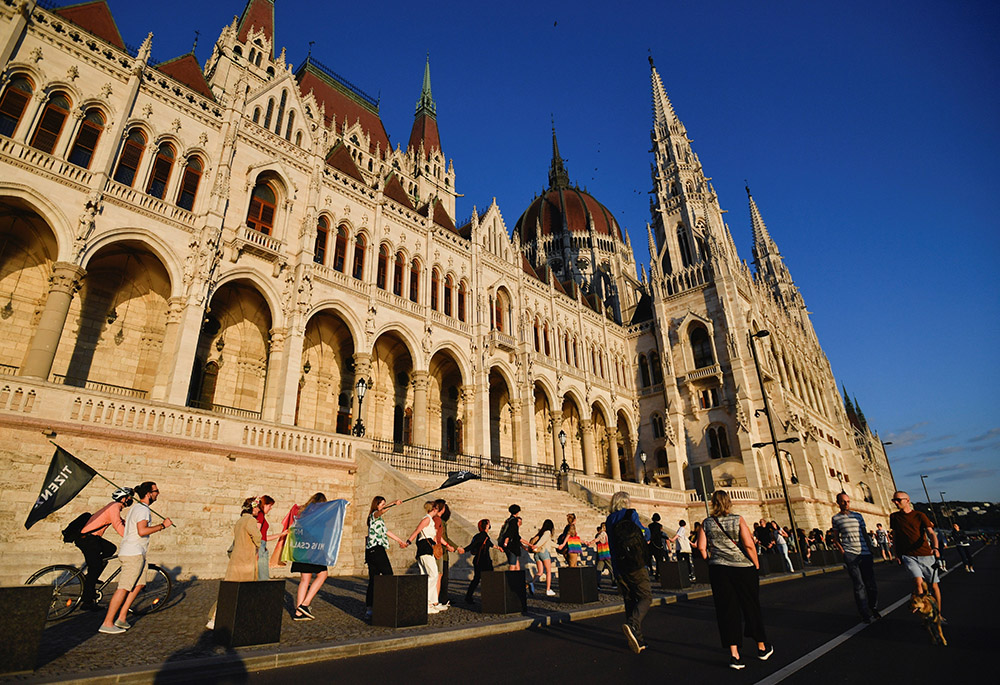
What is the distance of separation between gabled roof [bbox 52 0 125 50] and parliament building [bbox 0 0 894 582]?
0.39 ft

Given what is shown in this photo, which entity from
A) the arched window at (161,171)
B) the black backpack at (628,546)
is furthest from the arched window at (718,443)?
the arched window at (161,171)

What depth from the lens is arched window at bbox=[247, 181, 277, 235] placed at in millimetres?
20234

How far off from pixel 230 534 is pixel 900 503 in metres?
13.5

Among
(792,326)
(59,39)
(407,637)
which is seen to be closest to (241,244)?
(59,39)

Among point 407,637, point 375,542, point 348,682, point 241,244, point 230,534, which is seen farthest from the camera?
point 241,244

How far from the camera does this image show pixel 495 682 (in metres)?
4.38

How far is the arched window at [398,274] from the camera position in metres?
24.7

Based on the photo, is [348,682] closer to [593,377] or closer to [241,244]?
[241,244]

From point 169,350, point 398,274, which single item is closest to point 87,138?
point 169,350

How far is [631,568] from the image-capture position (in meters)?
5.76

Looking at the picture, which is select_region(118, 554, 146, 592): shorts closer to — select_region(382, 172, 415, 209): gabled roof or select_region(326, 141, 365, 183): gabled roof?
select_region(326, 141, 365, 183): gabled roof

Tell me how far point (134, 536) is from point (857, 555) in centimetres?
974

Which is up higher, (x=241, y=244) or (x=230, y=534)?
(x=241, y=244)

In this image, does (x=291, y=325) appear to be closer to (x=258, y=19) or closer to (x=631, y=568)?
(x=631, y=568)
